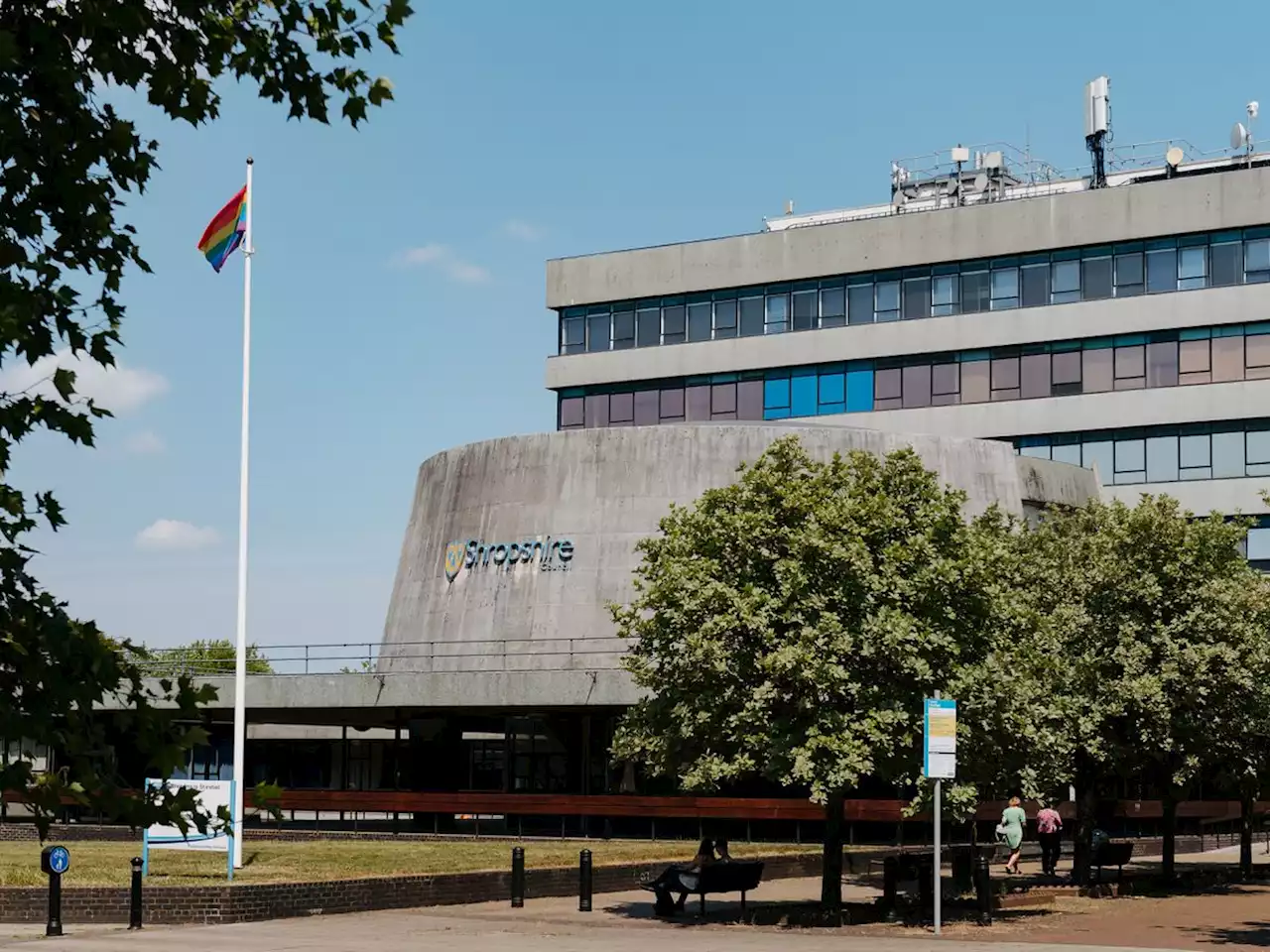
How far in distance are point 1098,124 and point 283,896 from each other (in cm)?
5687

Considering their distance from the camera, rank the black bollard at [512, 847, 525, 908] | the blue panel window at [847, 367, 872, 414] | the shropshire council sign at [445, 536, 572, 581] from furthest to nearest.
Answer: the blue panel window at [847, 367, 872, 414]
the shropshire council sign at [445, 536, 572, 581]
the black bollard at [512, 847, 525, 908]

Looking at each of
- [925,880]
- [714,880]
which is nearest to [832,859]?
[714,880]

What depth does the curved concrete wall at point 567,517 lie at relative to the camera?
47.2 metres

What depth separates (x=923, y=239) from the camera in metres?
69.6

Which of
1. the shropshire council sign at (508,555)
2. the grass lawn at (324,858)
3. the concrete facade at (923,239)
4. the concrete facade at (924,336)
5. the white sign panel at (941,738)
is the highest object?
the concrete facade at (923,239)

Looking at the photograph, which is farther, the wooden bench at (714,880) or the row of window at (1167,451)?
the row of window at (1167,451)

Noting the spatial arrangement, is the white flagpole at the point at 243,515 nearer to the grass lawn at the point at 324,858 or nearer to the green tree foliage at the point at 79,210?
the grass lawn at the point at 324,858

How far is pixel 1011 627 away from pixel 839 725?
387cm

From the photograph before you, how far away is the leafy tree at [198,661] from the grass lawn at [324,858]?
11.2ft

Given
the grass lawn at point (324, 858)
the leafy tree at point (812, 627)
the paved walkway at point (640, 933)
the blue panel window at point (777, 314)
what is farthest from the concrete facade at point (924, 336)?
the leafy tree at point (812, 627)

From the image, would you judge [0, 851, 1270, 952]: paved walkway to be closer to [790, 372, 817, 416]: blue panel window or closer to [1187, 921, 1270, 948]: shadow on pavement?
[1187, 921, 1270, 948]: shadow on pavement

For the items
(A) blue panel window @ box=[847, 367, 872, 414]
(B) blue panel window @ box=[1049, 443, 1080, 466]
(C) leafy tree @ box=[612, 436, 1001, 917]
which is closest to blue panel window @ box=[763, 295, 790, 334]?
(A) blue panel window @ box=[847, 367, 872, 414]

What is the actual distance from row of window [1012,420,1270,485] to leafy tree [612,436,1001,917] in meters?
38.2

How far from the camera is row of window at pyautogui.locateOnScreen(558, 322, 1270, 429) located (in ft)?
211
